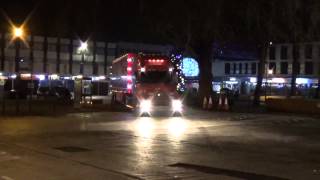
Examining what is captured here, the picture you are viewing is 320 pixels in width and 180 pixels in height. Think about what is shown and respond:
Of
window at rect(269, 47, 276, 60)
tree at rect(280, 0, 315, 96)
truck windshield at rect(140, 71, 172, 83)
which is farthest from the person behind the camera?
window at rect(269, 47, 276, 60)

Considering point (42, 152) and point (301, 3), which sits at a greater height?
point (301, 3)

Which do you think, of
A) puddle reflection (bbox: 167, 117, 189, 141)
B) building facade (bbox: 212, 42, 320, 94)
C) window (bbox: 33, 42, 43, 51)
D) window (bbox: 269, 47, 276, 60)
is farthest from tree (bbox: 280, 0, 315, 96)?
window (bbox: 269, 47, 276, 60)

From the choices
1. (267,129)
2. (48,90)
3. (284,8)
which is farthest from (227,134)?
(48,90)

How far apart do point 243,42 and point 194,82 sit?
61072mm

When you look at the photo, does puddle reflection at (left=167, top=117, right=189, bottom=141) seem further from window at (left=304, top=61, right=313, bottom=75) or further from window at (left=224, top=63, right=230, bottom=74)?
window at (left=224, top=63, right=230, bottom=74)

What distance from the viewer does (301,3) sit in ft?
106

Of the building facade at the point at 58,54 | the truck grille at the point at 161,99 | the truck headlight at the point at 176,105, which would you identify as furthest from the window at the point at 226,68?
the truck headlight at the point at 176,105

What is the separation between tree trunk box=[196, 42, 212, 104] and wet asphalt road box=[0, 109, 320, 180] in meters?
19.5

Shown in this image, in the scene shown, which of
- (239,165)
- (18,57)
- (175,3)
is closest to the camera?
(239,165)

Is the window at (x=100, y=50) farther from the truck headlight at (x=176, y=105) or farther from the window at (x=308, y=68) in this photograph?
the truck headlight at (x=176, y=105)

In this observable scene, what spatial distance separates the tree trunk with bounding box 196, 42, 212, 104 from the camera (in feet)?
154

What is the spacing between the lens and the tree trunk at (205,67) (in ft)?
154

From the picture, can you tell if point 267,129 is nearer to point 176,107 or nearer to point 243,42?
point 176,107

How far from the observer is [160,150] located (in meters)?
17.3
